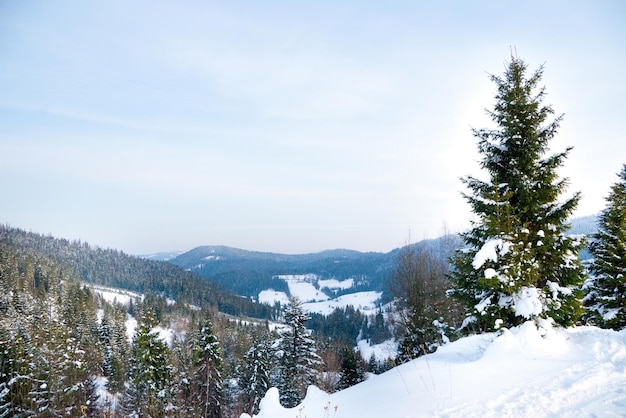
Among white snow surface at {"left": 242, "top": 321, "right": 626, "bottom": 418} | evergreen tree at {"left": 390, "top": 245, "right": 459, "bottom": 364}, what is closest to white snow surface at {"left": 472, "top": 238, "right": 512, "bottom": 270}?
white snow surface at {"left": 242, "top": 321, "right": 626, "bottom": 418}

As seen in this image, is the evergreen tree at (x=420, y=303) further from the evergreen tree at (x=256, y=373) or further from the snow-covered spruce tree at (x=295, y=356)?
the evergreen tree at (x=256, y=373)

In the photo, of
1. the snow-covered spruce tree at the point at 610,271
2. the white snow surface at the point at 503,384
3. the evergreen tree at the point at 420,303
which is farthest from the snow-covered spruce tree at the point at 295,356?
the white snow surface at the point at 503,384

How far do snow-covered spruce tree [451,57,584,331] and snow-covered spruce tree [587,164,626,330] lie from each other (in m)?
6.46

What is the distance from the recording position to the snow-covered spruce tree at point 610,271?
1233 cm

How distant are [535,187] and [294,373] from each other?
21338 millimetres

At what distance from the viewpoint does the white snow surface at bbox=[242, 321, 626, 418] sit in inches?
152

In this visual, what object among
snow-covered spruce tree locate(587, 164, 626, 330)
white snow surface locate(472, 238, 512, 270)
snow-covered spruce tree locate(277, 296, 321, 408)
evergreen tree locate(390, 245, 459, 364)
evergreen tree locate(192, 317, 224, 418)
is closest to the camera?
white snow surface locate(472, 238, 512, 270)

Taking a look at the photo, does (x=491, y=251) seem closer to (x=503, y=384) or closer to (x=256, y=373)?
(x=503, y=384)

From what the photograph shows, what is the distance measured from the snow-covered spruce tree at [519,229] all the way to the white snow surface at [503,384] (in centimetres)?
102

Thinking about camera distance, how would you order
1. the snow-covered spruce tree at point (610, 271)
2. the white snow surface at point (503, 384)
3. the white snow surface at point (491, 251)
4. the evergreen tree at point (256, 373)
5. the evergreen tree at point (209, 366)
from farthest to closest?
the evergreen tree at point (256, 373) < the evergreen tree at point (209, 366) < the snow-covered spruce tree at point (610, 271) < the white snow surface at point (491, 251) < the white snow surface at point (503, 384)

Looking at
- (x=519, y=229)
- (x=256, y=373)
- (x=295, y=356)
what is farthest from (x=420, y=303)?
(x=256, y=373)

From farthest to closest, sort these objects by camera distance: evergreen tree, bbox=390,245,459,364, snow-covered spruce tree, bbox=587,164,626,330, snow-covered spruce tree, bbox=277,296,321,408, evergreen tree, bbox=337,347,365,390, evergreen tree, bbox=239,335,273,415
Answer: evergreen tree, bbox=239,335,273,415 < evergreen tree, bbox=337,347,365,390 < snow-covered spruce tree, bbox=277,296,321,408 < evergreen tree, bbox=390,245,459,364 < snow-covered spruce tree, bbox=587,164,626,330

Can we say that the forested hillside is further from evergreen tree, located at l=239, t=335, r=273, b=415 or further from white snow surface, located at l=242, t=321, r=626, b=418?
white snow surface, located at l=242, t=321, r=626, b=418

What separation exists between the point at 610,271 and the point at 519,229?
8.92 metres
